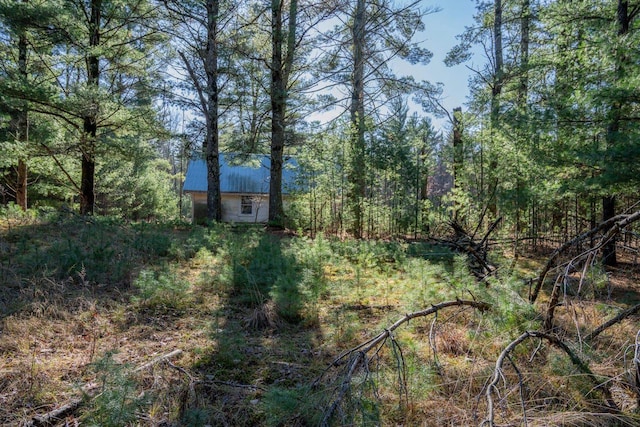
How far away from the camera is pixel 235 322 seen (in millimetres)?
3705

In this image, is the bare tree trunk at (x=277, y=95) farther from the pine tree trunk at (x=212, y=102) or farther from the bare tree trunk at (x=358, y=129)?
the bare tree trunk at (x=358, y=129)

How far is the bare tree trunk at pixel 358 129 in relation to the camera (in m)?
10.3

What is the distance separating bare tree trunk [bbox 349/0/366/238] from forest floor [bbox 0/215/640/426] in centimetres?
496

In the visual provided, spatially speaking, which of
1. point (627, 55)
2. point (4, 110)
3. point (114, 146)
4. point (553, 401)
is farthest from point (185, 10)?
point (553, 401)

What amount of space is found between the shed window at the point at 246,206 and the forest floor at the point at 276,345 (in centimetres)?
1537

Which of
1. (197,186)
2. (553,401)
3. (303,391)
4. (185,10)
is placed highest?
(185,10)

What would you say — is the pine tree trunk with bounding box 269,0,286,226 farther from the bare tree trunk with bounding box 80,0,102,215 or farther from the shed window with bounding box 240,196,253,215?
the shed window with bounding box 240,196,253,215

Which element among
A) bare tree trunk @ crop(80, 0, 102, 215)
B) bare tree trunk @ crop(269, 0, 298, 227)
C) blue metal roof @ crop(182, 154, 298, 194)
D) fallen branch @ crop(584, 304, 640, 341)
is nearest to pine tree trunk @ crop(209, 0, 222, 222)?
bare tree trunk @ crop(269, 0, 298, 227)

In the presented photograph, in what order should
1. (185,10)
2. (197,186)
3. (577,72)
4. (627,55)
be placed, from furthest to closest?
(197,186) → (185,10) → (577,72) → (627,55)

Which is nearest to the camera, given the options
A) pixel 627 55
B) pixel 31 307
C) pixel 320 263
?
pixel 31 307

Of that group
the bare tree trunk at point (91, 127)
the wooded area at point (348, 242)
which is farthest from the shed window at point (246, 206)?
the bare tree trunk at point (91, 127)

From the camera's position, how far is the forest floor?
2.05 metres

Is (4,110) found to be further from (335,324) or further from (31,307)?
(335,324)

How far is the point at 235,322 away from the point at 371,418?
2.26 metres
